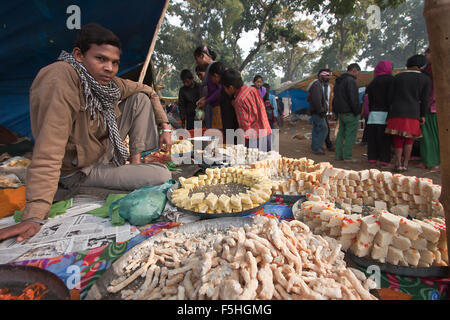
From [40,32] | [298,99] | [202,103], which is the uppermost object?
[298,99]

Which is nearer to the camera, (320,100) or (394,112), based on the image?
(394,112)

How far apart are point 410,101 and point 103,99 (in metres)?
5.31

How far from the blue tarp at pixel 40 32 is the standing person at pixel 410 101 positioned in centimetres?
502

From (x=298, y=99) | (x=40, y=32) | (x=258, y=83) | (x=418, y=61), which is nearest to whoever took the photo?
(x=40, y=32)

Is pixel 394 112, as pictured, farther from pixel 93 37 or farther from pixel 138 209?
pixel 93 37

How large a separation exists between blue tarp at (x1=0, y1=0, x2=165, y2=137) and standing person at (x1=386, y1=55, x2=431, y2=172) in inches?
198

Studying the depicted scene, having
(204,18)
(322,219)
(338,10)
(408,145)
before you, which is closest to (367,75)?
(338,10)

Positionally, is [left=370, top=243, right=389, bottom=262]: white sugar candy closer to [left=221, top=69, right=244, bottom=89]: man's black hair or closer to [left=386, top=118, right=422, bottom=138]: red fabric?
[left=221, top=69, right=244, bottom=89]: man's black hair

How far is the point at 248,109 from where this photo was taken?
164 inches

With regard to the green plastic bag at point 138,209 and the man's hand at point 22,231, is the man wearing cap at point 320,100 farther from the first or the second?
the man's hand at point 22,231

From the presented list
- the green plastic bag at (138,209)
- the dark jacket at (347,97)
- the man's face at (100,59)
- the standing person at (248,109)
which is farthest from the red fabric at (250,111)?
the dark jacket at (347,97)

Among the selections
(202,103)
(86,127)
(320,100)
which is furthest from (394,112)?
(86,127)

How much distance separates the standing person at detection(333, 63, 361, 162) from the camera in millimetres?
5776

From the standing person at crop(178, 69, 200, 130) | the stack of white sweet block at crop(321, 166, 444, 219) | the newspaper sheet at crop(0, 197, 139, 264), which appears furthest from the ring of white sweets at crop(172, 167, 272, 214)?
the standing person at crop(178, 69, 200, 130)
